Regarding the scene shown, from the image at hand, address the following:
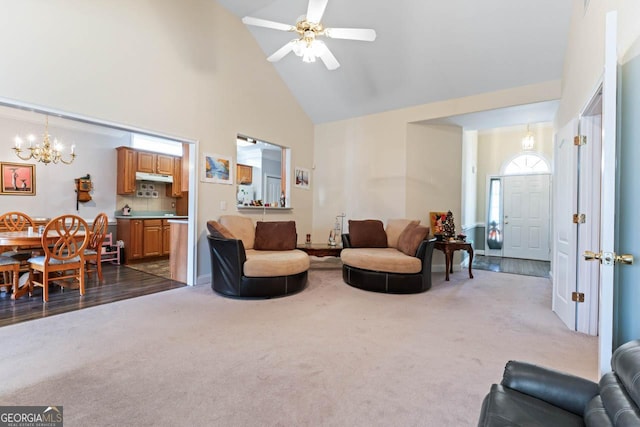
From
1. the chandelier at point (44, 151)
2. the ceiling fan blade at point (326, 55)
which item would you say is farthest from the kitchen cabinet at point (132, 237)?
the ceiling fan blade at point (326, 55)

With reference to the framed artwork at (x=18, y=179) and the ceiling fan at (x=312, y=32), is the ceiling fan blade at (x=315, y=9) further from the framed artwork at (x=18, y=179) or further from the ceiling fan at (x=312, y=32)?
the framed artwork at (x=18, y=179)

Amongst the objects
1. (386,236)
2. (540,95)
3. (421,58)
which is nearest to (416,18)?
(421,58)

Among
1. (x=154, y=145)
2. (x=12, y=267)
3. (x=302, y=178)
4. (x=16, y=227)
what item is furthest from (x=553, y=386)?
(x=154, y=145)

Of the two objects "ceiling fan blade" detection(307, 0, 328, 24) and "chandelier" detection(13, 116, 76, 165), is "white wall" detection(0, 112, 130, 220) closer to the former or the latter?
"chandelier" detection(13, 116, 76, 165)

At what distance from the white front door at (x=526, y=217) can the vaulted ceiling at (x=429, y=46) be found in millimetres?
2582

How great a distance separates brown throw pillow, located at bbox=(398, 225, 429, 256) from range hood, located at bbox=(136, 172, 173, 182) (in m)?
5.37

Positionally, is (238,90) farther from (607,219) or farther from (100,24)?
(607,219)

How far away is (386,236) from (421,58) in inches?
106

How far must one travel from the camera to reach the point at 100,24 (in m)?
3.09

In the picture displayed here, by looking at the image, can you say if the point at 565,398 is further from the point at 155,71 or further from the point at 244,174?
the point at 244,174

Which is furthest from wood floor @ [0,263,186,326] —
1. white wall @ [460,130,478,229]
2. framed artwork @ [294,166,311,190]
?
white wall @ [460,130,478,229]

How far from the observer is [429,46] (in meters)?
3.97

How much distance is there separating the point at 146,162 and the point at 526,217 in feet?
28.7

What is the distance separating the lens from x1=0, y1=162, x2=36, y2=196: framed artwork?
15.7 feet
